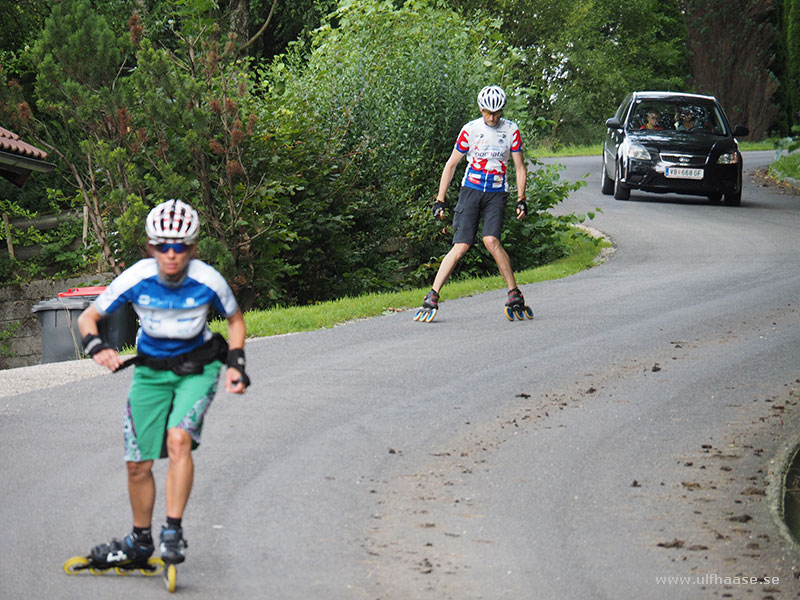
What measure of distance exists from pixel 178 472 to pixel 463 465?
2488 millimetres

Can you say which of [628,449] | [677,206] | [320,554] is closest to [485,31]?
[677,206]

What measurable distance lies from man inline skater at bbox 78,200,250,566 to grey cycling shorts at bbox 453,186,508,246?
669 centimetres

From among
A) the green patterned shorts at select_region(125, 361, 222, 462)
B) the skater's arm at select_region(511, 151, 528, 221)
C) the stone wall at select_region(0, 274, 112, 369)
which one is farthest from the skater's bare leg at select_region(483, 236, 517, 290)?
the stone wall at select_region(0, 274, 112, 369)

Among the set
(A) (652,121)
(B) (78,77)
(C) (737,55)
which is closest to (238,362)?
(B) (78,77)

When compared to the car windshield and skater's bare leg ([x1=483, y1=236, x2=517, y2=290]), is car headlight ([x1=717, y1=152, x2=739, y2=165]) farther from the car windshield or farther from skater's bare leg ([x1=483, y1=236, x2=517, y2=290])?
skater's bare leg ([x1=483, y1=236, x2=517, y2=290])

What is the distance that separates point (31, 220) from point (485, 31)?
9119 mm

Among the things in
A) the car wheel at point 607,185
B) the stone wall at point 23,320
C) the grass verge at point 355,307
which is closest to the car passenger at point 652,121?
the car wheel at point 607,185

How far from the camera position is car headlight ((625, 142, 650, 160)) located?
2334 cm

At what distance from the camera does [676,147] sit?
23203 millimetres

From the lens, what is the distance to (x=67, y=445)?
8070 mm

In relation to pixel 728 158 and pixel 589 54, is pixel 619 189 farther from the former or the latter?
pixel 589 54

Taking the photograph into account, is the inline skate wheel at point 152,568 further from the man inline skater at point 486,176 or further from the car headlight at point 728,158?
the car headlight at point 728,158

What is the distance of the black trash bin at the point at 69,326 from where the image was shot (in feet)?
47.5

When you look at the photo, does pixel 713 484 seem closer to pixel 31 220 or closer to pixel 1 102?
pixel 1 102
